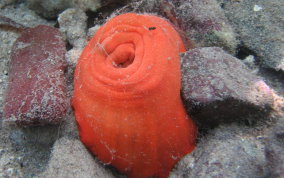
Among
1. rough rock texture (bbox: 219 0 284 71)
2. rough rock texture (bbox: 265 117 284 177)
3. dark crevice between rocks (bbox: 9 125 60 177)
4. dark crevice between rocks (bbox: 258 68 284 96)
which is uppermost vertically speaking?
rough rock texture (bbox: 219 0 284 71)

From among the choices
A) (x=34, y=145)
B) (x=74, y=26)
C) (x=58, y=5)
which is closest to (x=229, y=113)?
(x=34, y=145)

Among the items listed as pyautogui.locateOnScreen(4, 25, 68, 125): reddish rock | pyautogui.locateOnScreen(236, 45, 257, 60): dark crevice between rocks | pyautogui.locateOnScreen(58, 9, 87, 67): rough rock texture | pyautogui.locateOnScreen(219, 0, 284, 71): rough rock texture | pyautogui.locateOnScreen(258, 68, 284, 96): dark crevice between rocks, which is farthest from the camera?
pyautogui.locateOnScreen(58, 9, 87, 67): rough rock texture

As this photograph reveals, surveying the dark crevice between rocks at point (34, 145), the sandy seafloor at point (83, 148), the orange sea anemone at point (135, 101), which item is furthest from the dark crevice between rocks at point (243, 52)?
the dark crevice between rocks at point (34, 145)

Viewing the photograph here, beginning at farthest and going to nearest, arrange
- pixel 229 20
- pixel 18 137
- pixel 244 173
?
pixel 229 20
pixel 18 137
pixel 244 173

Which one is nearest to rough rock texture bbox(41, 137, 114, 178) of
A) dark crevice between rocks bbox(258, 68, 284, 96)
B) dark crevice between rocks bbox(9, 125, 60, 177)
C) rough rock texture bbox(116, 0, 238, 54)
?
dark crevice between rocks bbox(9, 125, 60, 177)

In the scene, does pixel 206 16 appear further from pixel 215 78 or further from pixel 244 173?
pixel 244 173

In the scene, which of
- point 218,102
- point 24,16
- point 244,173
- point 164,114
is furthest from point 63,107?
point 24,16

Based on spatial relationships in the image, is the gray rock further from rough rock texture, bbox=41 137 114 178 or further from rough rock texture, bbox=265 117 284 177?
rough rock texture, bbox=265 117 284 177
